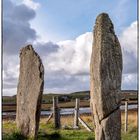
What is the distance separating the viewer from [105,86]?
13.9 m

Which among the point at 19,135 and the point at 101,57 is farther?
the point at 19,135

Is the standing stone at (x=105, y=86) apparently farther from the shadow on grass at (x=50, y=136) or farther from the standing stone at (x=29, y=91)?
the standing stone at (x=29, y=91)

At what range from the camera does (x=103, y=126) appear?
46.0 ft

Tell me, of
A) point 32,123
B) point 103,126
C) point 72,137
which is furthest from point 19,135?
point 103,126

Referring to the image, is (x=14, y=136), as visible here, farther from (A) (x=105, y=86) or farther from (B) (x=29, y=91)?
(A) (x=105, y=86)

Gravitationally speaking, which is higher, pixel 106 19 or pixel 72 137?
pixel 106 19

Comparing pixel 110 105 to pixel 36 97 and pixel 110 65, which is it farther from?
pixel 36 97

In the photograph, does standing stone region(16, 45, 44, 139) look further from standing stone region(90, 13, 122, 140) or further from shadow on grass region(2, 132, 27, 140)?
standing stone region(90, 13, 122, 140)

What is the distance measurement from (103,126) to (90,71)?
1.61m

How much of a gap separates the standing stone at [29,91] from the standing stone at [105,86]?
4.64 meters

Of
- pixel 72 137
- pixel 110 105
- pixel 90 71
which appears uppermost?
pixel 90 71

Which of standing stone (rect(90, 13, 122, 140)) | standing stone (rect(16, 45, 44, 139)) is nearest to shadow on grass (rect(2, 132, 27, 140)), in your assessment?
standing stone (rect(16, 45, 44, 139))

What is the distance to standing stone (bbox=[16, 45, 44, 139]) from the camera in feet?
60.8

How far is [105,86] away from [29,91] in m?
5.71
